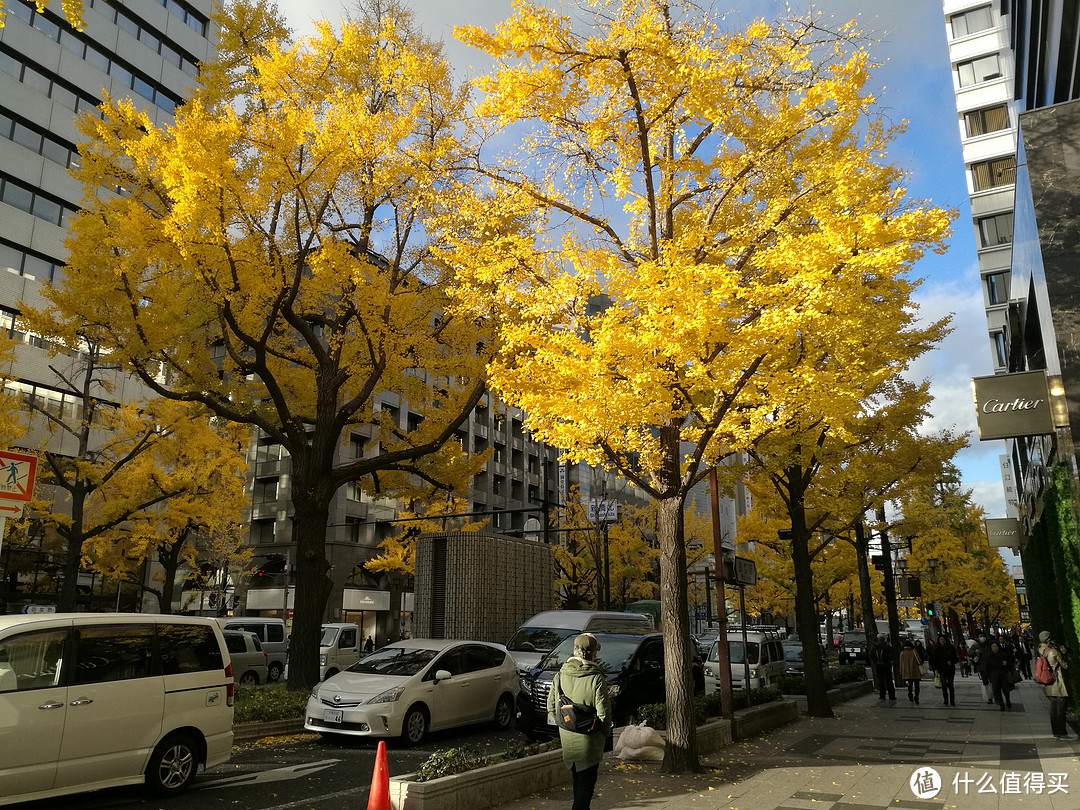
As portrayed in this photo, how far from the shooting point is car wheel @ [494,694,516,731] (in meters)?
12.9

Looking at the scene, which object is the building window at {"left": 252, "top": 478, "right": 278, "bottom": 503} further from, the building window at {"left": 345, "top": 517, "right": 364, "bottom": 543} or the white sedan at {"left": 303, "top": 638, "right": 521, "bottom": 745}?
the white sedan at {"left": 303, "top": 638, "right": 521, "bottom": 745}

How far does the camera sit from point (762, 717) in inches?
503

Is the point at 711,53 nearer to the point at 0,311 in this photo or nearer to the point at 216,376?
the point at 216,376

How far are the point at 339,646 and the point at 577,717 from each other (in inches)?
798

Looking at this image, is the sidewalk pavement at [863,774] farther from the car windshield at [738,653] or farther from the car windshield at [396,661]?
the car windshield at [738,653]

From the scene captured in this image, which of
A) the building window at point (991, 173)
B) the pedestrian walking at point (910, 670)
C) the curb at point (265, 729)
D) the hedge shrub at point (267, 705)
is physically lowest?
the pedestrian walking at point (910, 670)

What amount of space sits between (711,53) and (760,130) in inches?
48.8

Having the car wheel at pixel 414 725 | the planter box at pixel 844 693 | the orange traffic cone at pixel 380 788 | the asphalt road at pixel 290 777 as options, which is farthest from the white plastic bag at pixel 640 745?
the planter box at pixel 844 693

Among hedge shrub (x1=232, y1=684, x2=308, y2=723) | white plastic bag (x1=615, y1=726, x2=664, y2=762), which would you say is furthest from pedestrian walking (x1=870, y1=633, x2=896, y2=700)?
hedge shrub (x1=232, y1=684, x2=308, y2=723)

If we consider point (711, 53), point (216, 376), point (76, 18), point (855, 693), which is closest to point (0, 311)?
point (216, 376)

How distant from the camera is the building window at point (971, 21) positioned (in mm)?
45844

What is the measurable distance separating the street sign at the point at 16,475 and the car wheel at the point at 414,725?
19.3 feet

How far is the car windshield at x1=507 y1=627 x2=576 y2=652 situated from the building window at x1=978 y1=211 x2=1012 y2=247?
3545 cm

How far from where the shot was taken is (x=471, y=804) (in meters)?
6.74
